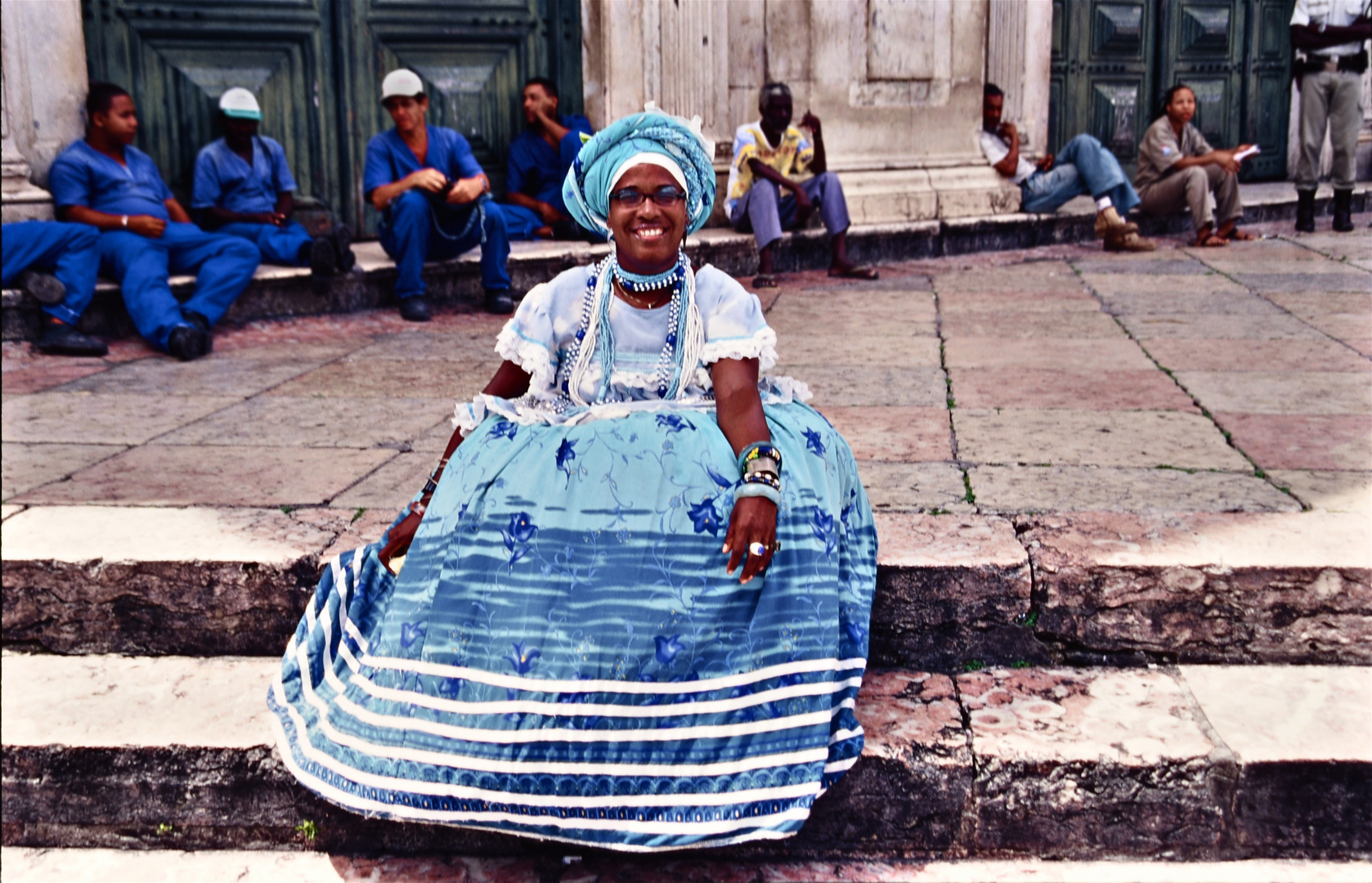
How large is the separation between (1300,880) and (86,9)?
7040 millimetres

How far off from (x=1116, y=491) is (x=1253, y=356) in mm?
2339

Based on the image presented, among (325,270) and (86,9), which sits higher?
(86,9)

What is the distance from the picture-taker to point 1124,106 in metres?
11.4

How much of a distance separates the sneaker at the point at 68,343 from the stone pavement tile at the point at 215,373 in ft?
0.79

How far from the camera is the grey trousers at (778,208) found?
26.1 feet

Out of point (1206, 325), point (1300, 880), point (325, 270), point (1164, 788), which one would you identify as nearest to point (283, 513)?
point (1164, 788)

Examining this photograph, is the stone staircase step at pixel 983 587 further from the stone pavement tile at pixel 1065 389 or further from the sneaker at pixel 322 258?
the sneaker at pixel 322 258

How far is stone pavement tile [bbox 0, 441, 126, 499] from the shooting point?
12.4ft

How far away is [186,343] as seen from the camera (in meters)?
5.84

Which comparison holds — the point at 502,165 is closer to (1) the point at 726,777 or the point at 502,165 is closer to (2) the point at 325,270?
(2) the point at 325,270

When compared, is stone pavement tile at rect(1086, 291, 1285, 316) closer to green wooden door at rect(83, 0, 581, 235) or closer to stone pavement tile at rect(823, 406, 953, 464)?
stone pavement tile at rect(823, 406, 953, 464)

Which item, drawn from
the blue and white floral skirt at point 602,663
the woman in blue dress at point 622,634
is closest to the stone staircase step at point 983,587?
the woman in blue dress at point 622,634

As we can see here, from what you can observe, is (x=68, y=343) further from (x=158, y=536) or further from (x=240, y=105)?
(x=158, y=536)

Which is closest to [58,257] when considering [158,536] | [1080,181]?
[158,536]
